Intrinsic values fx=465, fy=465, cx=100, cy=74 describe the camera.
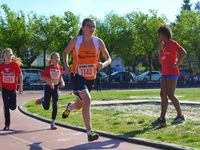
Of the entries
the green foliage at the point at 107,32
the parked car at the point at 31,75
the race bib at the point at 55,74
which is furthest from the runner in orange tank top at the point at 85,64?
the green foliage at the point at 107,32

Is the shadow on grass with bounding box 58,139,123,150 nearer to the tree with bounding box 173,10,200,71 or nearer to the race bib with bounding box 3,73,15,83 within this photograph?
the race bib with bounding box 3,73,15,83

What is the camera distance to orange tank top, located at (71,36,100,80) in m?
8.09

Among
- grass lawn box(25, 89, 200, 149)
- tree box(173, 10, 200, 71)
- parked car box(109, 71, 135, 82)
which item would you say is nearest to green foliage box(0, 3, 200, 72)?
tree box(173, 10, 200, 71)

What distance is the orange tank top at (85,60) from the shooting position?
8.09m

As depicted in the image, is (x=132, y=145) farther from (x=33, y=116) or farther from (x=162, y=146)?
(x=33, y=116)

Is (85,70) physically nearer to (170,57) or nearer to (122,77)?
(170,57)

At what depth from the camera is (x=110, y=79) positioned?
4981cm

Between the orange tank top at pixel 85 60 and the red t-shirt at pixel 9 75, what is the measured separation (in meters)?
2.60

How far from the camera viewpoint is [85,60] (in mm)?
8117

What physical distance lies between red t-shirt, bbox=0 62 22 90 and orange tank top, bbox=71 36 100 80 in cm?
260

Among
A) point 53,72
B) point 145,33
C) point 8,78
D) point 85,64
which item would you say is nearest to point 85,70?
point 85,64

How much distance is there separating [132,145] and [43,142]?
1.66 meters

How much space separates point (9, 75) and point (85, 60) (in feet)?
9.26

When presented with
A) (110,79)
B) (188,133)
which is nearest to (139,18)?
(110,79)
